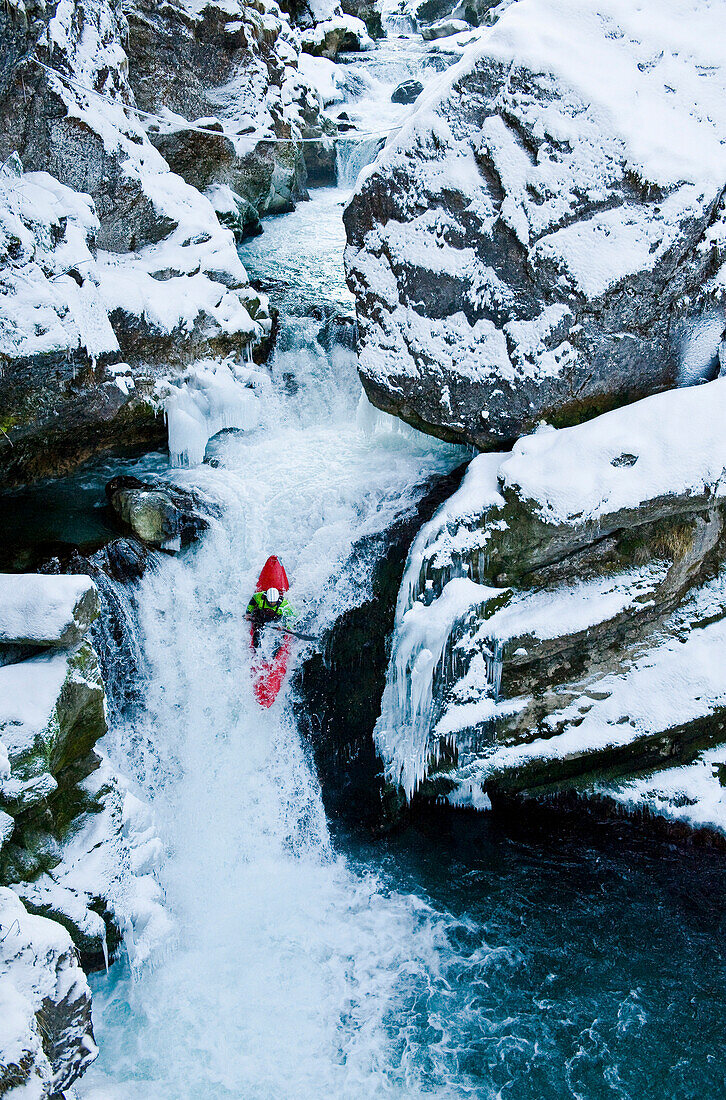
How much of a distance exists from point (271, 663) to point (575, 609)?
2.55 meters

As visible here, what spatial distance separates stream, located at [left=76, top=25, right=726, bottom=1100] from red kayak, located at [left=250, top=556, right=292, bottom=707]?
0.09 meters

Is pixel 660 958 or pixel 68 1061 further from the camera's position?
pixel 660 958

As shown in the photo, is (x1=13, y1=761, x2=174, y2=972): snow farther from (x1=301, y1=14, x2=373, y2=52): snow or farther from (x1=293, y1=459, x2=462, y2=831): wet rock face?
(x1=301, y1=14, x2=373, y2=52): snow

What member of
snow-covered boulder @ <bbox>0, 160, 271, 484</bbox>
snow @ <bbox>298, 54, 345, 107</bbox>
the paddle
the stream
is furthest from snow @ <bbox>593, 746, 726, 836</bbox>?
snow @ <bbox>298, 54, 345, 107</bbox>

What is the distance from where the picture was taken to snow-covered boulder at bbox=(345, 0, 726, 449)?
5926 mm

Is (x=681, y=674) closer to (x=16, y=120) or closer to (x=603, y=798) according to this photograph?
(x=603, y=798)

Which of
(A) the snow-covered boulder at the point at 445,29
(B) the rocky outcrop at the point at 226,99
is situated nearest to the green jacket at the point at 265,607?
(B) the rocky outcrop at the point at 226,99

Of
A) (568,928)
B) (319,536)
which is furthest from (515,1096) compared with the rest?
(319,536)

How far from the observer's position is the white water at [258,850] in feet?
16.1

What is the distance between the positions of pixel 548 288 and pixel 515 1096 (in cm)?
563

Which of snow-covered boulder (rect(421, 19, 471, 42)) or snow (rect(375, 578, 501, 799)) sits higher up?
snow-covered boulder (rect(421, 19, 471, 42))

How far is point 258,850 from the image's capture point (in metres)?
6.09

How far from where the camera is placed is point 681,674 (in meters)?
6.07

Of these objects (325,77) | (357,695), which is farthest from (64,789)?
(325,77)
